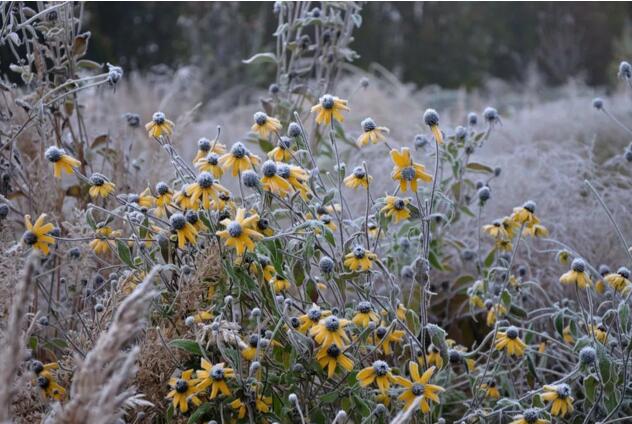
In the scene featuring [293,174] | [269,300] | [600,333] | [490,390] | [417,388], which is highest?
[293,174]

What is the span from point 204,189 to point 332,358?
0.45 m

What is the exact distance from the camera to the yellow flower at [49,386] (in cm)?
160

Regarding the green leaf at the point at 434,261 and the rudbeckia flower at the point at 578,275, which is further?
the green leaf at the point at 434,261

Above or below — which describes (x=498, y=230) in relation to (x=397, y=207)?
below

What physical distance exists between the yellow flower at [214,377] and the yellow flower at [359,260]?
1.19 ft

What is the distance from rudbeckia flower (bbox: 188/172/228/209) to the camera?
148 cm

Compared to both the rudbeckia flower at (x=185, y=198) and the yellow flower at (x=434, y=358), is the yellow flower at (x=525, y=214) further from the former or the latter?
the rudbeckia flower at (x=185, y=198)

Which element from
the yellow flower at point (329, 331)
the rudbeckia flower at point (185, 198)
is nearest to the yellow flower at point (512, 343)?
the yellow flower at point (329, 331)

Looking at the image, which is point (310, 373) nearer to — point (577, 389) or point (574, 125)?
point (577, 389)

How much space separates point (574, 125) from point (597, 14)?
31.0 ft

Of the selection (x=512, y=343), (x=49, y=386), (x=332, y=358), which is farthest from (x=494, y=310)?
(x=49, y=386)

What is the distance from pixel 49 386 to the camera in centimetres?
162

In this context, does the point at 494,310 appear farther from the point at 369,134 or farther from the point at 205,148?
the point at 205,148

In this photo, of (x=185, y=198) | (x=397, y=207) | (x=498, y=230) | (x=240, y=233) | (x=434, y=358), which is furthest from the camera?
(x=498, y=230)
